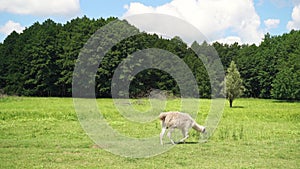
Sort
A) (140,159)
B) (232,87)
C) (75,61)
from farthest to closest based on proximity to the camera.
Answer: (75,61) → (232,87) → (140,159)

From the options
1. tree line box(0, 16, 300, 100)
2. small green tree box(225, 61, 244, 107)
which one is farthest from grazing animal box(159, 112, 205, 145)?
tree line box(0, 16, 300, 100)

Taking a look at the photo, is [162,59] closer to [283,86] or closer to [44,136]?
[283,86]

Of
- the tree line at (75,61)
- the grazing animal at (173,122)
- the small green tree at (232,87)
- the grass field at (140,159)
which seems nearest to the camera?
the grass field at (140,159)

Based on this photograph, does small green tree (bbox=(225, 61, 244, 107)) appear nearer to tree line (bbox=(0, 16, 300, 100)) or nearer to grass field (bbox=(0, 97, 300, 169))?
tree line (bbox=(0, 16, 300, 100))

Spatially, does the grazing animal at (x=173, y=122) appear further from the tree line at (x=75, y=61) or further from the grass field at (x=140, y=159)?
the tree line at (x=75, y=61)

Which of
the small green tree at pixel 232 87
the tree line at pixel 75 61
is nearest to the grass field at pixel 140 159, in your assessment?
the small green tree at pixel 232 87

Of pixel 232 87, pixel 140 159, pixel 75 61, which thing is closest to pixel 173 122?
pixel 140 159

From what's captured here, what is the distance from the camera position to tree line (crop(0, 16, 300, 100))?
6438cm

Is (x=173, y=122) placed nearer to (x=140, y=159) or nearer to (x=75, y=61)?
(x=140, y=159)

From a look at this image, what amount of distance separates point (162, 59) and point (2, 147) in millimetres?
48627

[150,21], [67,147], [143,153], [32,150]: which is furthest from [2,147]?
[150,21]

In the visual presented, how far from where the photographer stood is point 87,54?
56406mm

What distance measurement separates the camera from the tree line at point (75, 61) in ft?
211

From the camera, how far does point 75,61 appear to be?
227 ft
